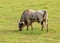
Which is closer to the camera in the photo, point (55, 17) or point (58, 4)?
point (55, 17)

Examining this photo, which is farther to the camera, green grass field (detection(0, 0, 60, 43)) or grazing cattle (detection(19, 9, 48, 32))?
grazing cattle (detection(19, 9, 48, 32))

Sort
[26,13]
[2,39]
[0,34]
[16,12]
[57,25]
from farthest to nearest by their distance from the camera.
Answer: [16,12], [57,25], [26,13], [0,34], [2,39]

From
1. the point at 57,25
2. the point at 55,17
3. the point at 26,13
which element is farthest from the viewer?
the point at 55,17

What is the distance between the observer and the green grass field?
15404 millimetres

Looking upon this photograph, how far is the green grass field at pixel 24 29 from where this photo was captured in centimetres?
1540

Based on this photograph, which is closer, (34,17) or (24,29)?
(34,17)

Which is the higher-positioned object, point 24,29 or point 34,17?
point 34,17

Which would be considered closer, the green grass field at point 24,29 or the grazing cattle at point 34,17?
the green grass field at point 24,29

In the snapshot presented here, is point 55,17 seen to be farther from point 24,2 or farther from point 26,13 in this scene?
point 24,2

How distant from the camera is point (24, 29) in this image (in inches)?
744

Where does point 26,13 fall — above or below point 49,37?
above

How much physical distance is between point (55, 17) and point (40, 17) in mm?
5996

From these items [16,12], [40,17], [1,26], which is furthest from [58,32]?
[16,12]

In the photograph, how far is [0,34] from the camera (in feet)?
55.0
